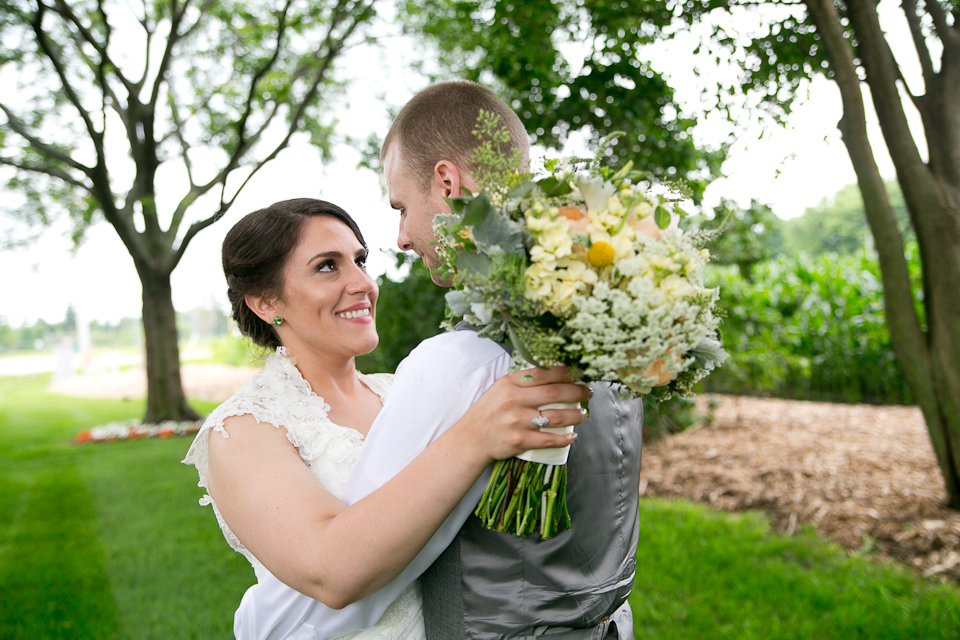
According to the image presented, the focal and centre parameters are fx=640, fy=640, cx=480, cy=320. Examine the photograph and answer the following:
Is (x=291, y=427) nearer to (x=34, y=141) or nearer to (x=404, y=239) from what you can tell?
(x=404, y=239)

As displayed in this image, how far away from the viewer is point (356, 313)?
246cm

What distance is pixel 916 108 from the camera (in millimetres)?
4742

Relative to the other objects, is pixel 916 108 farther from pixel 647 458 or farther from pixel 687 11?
pixel 647 458

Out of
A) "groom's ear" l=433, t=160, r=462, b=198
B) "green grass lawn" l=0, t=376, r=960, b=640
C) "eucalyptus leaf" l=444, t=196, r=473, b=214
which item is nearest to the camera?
"eucalyptus leaf" l=444, t=196, r=473, b=214

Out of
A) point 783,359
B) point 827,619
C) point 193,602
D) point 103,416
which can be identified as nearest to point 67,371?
point 103,416

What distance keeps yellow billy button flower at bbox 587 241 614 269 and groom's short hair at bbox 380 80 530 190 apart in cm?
65

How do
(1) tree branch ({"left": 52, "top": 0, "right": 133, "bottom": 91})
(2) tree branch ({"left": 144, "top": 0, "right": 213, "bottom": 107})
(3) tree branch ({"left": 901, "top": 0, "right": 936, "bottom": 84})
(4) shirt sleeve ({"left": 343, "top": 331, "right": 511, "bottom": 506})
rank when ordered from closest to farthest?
(4) shirt sleeve ({"left": 343, "top": 331, "right": 511, "bottom": 506}) < (3) tree branch ({"left": 901, "top": 0, "right": 936, "bottom": 84}) < (1) tree branch ({"left": 52, "top": 0, "right": 133, "bottom": 91}) < (2) tree branch ({"left": 144, "top": 0, "right": 213, "bottom": 107})

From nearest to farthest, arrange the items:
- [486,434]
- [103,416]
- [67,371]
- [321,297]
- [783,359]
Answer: [486,434] → [321,297] → [783,359] → [103,416] → [67,371]

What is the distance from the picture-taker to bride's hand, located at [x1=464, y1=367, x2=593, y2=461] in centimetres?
135

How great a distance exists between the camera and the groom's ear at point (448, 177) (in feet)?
5.94

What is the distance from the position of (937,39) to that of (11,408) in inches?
723

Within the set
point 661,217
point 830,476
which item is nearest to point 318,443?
point 661,217

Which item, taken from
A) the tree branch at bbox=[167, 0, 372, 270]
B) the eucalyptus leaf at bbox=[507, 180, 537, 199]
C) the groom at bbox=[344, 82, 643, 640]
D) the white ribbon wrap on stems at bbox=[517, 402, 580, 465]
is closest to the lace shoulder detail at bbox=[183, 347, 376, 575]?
the groom at bbox=[344, 82, 643, 640]

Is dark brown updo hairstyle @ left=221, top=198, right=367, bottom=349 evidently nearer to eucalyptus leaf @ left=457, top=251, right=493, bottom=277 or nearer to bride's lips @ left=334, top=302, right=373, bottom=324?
bride's lips @ left=334, top=302, right=373, bottom=324
